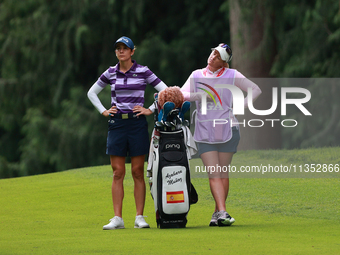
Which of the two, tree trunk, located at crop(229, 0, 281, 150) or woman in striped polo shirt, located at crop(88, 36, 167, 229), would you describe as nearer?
woman in striped polo shirt, located at crop(88, 36, 167, 229)

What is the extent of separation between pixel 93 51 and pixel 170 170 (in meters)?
15.9

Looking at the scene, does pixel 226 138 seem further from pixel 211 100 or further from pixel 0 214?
pixel 0 214

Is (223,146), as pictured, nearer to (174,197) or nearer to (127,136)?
(174,197)

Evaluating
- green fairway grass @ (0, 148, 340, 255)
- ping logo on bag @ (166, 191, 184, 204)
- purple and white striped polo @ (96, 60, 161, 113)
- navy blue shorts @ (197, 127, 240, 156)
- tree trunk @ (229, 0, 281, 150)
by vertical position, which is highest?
Answer: tree trunk @ (229, 0, 281, 150)

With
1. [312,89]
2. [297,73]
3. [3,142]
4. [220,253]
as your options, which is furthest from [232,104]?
[3,142]

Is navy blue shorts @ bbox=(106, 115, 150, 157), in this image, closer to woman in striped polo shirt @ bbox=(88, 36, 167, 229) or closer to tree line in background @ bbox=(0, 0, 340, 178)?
woman in striped polo shirt @ bbox=(88, 36, 167, 229)

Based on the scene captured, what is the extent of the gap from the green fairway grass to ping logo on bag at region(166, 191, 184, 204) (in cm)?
28

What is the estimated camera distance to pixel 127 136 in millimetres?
6363

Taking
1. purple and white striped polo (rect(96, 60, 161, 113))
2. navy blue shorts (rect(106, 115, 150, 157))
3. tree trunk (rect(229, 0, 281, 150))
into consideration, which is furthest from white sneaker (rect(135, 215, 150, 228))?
tree trunk (rect(229, 0, 281, 150))

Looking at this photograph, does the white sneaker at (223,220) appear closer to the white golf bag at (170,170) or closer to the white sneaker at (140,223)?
the white golf bag at (170,170)

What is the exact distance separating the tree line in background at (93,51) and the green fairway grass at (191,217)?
239 inches

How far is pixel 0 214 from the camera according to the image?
26.1 feet

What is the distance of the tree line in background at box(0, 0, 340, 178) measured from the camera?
16.4m

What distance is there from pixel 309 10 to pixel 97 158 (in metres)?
8.27
